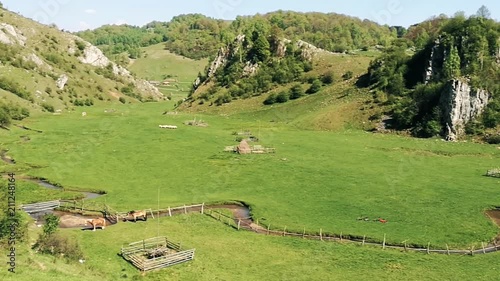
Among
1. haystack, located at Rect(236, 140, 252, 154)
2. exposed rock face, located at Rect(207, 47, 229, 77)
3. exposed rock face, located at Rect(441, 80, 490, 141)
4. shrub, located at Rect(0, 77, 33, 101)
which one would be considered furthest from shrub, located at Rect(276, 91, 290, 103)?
shrub, located at Rect(0, 77, 33, 101)

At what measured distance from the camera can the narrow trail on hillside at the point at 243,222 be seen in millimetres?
36688

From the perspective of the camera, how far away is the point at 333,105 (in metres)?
101

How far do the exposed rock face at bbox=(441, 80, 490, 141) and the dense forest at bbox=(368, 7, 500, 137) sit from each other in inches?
40.3

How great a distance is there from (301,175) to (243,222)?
1526cm

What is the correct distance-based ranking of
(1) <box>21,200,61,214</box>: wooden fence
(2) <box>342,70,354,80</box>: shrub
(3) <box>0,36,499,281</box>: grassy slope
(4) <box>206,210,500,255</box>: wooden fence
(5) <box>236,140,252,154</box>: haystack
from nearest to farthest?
(3) <box>0,36,499,281</box>: grassy slope < (4) <box>206,210,500,255</box>: wooden fence < (1) <box>21,200,61,214</box>: wooden fence < (5) <box>236,140,252,154</box>: haystack < (2) <box>342,70,354,80</box>: shrub

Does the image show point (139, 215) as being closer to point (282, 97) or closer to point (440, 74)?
point (440, 74)

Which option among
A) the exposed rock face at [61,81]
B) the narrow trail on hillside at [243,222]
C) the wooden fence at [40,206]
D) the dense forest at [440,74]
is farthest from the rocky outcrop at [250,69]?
the wooden fence at [40,206]

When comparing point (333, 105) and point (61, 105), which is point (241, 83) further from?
point (61, 105)

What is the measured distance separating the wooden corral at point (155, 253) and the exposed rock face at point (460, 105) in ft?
186

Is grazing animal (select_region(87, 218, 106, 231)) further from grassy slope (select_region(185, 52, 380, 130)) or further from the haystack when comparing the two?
grassy slope (select_region(185, 52, 380, 130))

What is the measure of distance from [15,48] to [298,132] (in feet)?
349

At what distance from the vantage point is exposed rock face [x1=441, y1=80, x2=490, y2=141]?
79062mm

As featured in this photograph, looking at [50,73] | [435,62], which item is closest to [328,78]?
[435,62]

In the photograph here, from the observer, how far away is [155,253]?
33844mm
